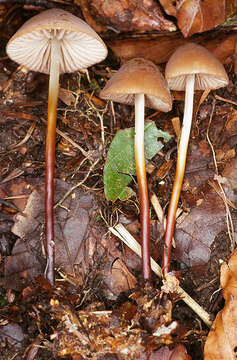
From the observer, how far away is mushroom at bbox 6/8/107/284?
6.82 feet

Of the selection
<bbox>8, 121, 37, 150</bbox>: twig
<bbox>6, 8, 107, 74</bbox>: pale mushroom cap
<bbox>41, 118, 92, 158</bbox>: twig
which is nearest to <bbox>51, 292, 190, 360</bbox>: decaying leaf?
<bbox>41, 118, 92, 158</bbox>: twig

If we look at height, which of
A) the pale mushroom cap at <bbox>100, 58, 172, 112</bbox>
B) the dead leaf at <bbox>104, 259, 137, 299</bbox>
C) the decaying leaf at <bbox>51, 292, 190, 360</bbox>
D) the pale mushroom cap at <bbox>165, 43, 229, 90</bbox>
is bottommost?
the decaying leaf at <bbox>51, 292, 190, 360</bbox>

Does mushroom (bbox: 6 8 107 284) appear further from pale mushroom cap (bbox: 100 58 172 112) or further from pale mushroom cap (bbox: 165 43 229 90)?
pale mushroom cap (bbox: 165 43 229 90)

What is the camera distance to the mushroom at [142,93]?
7.07 feet

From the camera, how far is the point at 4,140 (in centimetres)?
256

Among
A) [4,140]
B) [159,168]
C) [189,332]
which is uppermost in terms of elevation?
[4,140]

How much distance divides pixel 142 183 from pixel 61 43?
107 cm

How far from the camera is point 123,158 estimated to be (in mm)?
2477

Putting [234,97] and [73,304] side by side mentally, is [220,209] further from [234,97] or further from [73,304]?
[73,304]

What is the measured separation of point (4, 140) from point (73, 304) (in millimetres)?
1172

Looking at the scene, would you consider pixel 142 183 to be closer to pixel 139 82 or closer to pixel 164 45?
pixel 139 82

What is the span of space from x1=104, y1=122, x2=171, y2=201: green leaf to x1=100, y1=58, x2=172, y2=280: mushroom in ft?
0.28

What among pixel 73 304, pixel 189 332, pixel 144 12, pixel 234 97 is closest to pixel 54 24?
pixel 144 12

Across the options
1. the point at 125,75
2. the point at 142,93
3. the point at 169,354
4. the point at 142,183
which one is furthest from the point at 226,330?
the point at 125,75
